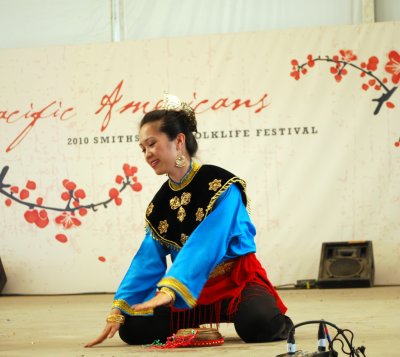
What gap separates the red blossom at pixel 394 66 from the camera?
22.2 feet

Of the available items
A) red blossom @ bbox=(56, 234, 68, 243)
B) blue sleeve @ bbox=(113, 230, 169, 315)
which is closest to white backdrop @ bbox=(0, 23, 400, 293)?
red blossom @ bbox=(56, 234, 68, 243)

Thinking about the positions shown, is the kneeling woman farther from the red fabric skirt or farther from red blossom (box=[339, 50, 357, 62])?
red blossom (box=[339, 50, 357, 62])

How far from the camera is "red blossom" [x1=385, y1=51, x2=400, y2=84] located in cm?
677

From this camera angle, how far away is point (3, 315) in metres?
5.07

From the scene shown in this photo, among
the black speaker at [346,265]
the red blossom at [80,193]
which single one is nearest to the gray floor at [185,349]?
the black speaker at [346,265]

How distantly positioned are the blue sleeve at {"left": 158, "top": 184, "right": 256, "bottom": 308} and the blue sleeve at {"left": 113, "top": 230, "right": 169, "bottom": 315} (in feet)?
0.83

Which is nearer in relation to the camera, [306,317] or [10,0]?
[306,317]

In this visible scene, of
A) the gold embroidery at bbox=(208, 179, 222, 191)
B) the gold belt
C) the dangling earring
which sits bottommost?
the gold belt

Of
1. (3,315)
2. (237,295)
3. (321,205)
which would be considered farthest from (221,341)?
(321,205)

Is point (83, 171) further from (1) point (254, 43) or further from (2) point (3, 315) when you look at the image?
(2) point (3, 315)

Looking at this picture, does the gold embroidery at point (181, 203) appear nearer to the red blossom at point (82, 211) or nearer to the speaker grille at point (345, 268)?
the speaker grille at point (345, 268)

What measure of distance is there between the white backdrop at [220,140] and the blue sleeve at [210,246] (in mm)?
3694

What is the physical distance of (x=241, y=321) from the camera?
310 cm

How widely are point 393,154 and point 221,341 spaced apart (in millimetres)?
3949
